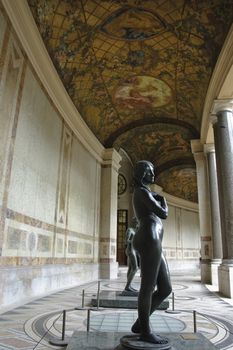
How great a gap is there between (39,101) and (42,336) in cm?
679

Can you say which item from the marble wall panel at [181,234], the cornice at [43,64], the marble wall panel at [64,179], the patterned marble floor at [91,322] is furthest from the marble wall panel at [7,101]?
the marble wall panel at [181,234]

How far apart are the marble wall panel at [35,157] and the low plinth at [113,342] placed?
436cm

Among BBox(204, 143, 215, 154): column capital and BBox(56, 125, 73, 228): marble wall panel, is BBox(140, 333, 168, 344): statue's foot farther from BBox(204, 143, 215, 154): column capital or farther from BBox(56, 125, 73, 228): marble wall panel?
BBox(204, 143, 215, 154): column capital

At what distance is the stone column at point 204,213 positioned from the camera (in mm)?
13359

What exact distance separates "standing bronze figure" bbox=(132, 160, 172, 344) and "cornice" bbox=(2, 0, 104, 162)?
5.85 metres

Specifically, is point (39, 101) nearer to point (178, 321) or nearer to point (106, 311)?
point (106, 311)

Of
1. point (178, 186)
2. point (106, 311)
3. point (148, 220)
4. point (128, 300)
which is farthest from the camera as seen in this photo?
point (178, 186)

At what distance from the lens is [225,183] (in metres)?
9.41

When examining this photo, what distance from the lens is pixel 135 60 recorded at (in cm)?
1191

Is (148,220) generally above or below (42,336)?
above

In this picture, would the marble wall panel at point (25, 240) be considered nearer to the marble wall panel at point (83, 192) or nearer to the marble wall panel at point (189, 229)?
the marble wall panel at point (83, 192)

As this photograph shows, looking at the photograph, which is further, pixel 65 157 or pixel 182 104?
pixel 182 104

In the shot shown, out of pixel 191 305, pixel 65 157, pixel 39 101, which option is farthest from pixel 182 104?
pixel 191 305

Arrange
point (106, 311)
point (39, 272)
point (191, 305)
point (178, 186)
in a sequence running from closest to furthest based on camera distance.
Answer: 1. point (106, 311)
2. point (191, 305)
3. point (39, 272)
4. point (178, 186)
